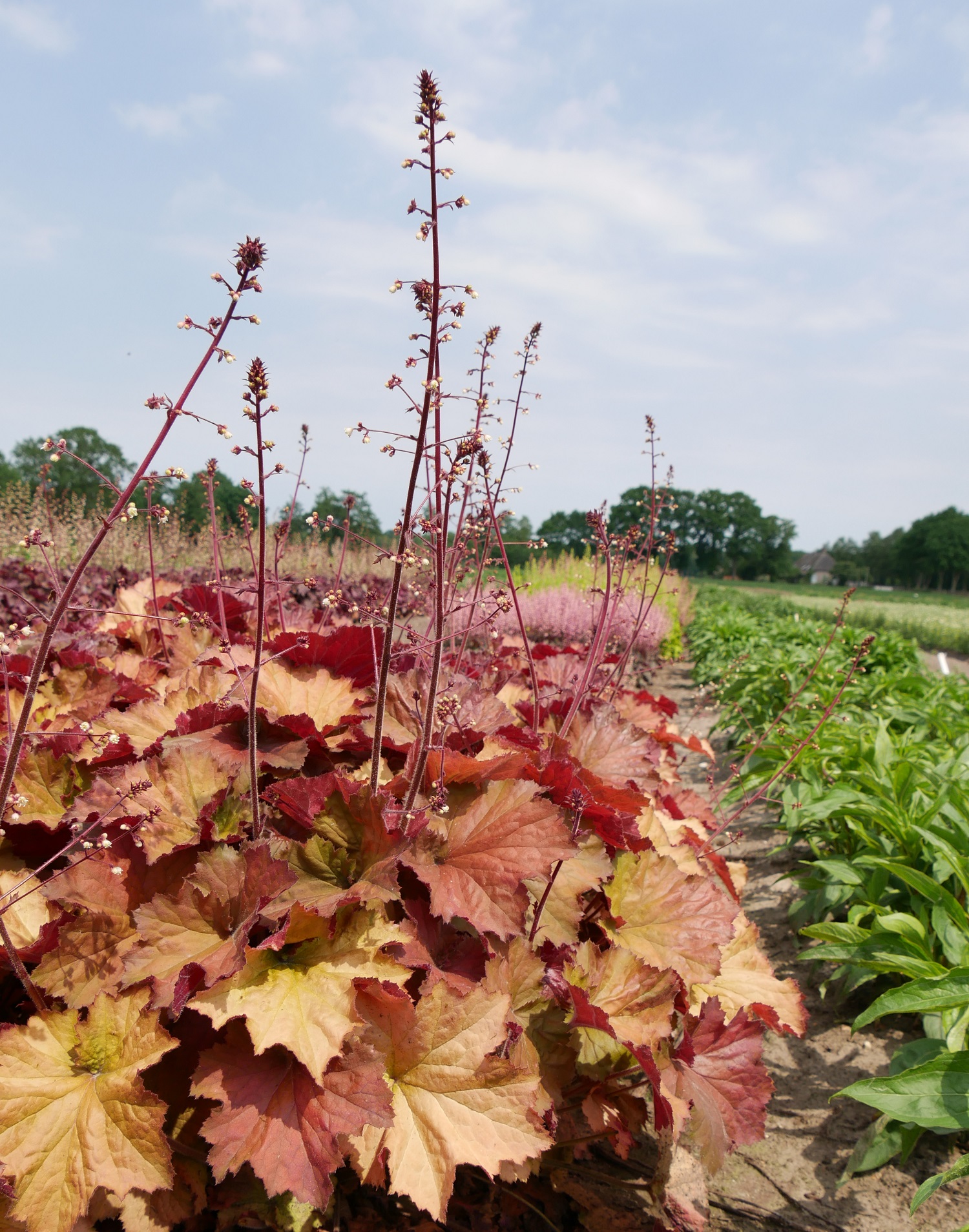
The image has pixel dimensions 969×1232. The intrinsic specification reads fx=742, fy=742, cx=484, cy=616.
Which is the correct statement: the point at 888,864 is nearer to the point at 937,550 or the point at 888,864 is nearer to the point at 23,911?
the point at 23,911

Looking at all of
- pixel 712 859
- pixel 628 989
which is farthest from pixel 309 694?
pixel 712 859

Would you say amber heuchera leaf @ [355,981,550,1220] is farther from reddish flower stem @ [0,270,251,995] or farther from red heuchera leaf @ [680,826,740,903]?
red heuchera leaf @ [680,826,740,903]

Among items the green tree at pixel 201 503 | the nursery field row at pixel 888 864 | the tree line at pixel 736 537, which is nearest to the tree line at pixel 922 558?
the tree line at pixel 736 537

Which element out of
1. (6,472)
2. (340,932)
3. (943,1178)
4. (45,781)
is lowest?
(943,1178)

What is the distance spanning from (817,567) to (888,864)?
134 meters

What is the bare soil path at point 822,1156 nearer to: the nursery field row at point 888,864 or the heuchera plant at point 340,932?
the nursery field row at point 888,864

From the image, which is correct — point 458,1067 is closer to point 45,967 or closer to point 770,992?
point 45,967

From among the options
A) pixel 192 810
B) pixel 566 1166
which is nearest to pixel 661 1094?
pixel 566 1166

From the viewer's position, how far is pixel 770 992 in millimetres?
1882

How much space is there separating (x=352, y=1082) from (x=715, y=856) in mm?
1492

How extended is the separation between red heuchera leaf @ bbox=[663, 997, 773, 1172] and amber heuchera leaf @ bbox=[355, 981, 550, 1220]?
40 centimetres

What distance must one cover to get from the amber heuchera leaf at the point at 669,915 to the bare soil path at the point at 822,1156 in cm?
84

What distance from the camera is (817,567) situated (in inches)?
4906

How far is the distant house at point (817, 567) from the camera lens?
121 meters
